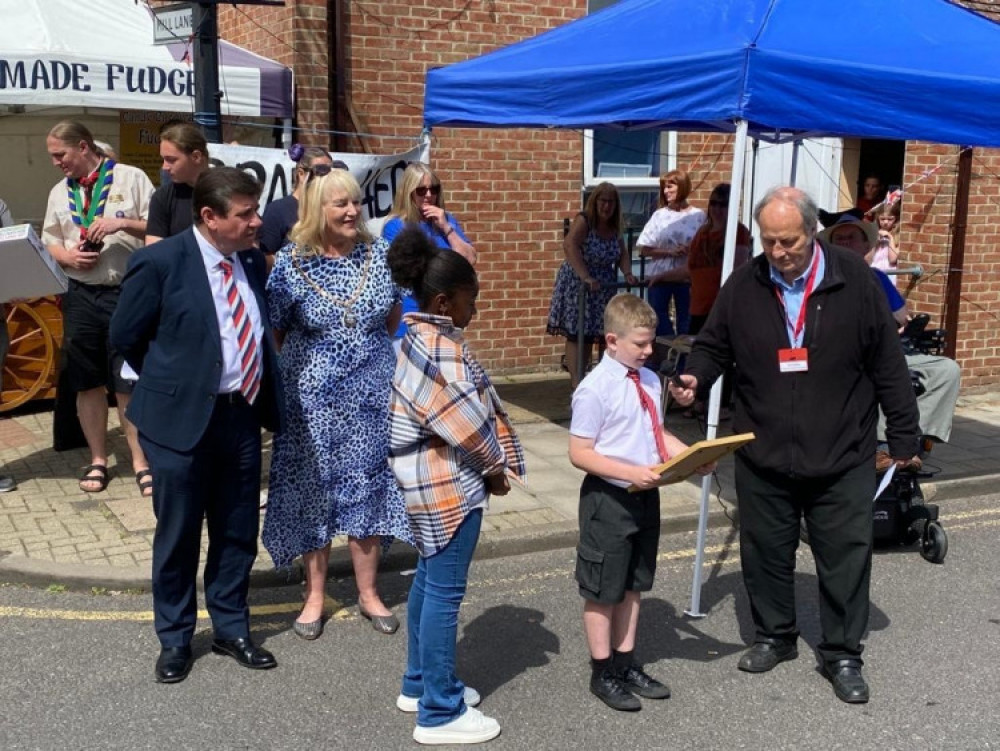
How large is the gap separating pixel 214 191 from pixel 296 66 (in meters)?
5.07

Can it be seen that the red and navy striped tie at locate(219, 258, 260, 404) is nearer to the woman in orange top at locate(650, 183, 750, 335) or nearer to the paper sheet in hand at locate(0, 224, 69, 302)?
the paper sheet in hand at locate(0, 224, 69, 302)

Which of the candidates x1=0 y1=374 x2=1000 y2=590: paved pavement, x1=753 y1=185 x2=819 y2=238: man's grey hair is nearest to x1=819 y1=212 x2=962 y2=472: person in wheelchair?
x1=0 y1=374 x2=1000 y2=590: paved pavement

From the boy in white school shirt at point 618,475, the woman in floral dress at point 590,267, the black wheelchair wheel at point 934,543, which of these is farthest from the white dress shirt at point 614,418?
the woman in floral dress at point 590,267

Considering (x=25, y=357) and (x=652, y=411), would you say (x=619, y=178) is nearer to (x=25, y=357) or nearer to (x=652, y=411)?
(x=25, y=357)

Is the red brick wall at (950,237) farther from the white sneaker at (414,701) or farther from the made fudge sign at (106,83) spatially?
the white sneaker at (414,701)

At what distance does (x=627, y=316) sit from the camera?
12.6 feet

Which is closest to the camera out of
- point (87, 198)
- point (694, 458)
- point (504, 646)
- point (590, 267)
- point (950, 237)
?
point (694, 458)

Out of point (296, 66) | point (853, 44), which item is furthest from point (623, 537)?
point (296, 66)

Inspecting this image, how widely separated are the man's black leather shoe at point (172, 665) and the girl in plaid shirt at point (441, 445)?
1018mm

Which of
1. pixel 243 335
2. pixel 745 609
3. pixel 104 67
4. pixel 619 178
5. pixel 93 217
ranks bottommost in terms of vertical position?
pixel 745 609

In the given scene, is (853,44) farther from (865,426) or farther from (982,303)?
(982,303)

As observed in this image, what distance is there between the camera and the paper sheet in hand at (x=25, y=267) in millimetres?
5535

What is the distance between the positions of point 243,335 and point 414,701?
146cm

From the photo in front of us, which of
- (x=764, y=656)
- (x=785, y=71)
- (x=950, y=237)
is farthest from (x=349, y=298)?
(x=950, y=237)
